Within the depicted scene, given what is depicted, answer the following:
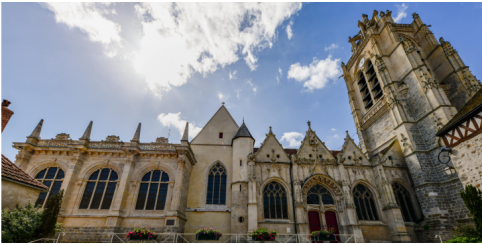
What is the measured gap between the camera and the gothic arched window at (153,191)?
1533cm

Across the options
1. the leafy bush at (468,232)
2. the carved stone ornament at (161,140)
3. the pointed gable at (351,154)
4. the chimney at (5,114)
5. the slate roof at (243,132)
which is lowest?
the leafy bush at (468,232)

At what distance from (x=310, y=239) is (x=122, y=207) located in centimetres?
1249

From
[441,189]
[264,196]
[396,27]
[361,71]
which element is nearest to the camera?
[441,189]

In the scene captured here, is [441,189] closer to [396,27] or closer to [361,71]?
[361,71]

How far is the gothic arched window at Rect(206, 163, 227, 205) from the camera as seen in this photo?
1734cm

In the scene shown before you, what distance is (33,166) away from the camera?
51.9ft

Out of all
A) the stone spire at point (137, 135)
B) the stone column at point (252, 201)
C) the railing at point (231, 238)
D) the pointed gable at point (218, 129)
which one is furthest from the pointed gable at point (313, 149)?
the stone spire at point (137, 135)

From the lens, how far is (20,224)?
348 inches

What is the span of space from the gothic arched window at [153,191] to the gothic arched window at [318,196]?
10.7 metres

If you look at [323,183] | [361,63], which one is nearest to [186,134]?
[323,183]

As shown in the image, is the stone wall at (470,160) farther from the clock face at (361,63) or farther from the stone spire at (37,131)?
the stone spire at (37,131)

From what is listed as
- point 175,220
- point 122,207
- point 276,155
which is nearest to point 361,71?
point 276,155

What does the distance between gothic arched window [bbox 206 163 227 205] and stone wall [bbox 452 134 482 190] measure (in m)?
14.9

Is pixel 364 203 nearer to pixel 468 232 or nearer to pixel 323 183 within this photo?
pixel 323 183
